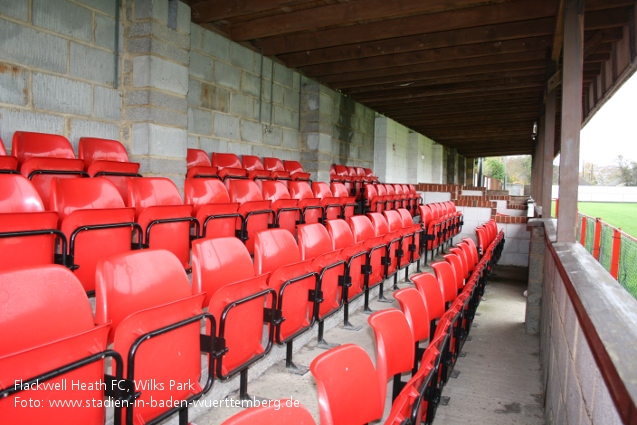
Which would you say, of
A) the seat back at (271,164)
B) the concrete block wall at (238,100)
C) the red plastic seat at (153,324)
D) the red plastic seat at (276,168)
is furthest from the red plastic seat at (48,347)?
the seat back at (271,164)

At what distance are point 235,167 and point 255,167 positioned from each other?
2.07 feet

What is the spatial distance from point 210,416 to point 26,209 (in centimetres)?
140

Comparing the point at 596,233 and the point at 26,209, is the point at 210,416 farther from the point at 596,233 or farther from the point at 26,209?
the point at 596,233

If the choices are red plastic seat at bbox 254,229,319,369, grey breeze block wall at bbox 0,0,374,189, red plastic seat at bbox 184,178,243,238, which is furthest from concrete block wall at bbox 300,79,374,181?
red plastic seat at bbox 254,229,319,369

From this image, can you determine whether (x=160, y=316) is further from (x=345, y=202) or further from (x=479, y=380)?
(x=345, y=202)

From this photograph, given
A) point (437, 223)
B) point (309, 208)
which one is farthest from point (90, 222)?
point (437, 223)

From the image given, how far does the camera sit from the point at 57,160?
3.24 metres

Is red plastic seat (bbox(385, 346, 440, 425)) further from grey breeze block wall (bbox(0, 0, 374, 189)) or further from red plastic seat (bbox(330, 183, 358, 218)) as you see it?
red plastic seat (bbox(330, 183, 358, 218))

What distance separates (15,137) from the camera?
338cm

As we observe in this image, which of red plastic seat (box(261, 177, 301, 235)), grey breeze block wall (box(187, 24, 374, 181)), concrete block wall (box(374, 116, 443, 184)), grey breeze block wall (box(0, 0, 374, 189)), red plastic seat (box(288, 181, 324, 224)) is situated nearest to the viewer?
grey breeze block wall (box(0, 0, 374, 189))

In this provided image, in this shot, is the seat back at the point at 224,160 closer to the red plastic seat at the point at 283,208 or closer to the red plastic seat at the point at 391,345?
the red plastic seat at the point at 283,208

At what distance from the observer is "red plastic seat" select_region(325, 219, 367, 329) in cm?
321

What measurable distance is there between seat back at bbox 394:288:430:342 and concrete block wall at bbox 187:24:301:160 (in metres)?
4.50

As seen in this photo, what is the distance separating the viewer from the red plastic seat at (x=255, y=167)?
596cm
